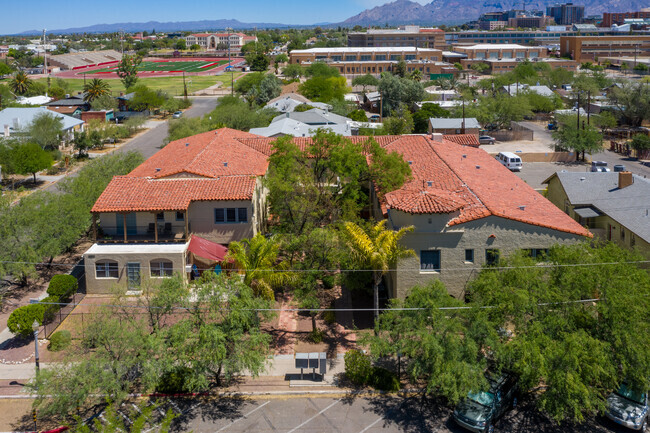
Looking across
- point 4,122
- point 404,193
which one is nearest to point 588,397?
point 404,193

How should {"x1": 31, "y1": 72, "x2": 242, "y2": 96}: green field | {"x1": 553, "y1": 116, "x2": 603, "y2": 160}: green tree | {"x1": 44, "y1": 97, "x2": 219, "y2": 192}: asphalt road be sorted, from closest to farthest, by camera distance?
{"x1": 553, "y1": 116, "x2": 603, "y2": 160}: green tree, {"x1": 44, "y1": 97, "x2": 219, "y2": 192}: asphalt road, {"x1": 31, "y1": 72, "x2": 242, "y2": 96}: green field

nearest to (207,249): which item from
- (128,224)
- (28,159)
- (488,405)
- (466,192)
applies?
(128,224)

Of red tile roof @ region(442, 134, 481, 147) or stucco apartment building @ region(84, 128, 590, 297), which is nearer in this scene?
stucco apartment building @ region(84, 128, 590, 297)

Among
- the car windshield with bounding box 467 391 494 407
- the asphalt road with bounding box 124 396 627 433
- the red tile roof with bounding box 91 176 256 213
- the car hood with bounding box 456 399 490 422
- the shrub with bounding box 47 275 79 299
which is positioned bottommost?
the asphalt road with bounding box 124 396 627 433

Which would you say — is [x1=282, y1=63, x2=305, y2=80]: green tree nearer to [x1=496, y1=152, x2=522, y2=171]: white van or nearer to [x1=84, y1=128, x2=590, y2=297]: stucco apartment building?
[x1=496, y1=152, x2=522, y2=171]: white van

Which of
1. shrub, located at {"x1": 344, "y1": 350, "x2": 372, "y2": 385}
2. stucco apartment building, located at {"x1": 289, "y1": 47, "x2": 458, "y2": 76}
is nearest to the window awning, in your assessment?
shrub, located at {"x1": 344, "y1": 350, "x2": 372, "y2": 385}

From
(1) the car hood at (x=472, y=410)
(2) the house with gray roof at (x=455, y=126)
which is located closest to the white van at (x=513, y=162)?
(2) the house with gray roof at (x=455, y=126)

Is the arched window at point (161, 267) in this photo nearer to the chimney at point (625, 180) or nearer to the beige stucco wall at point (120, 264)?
the beige stucco wall at point (120, 264)

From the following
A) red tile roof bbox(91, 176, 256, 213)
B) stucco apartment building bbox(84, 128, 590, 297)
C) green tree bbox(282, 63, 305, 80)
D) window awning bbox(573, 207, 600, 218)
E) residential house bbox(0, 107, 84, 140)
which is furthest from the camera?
green tree bbox(282, 63, 305, 80)

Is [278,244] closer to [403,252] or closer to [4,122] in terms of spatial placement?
[403,252]
